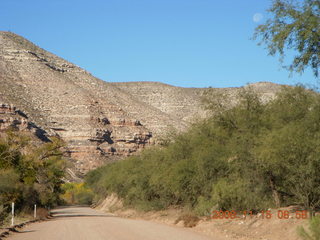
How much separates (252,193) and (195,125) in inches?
431

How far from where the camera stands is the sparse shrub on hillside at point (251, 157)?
1972cm

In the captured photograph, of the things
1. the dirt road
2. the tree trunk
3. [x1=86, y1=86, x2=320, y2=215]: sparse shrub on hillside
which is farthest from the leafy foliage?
the tree trunk

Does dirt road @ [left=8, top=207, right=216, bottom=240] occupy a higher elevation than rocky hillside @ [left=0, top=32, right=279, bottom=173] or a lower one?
lower

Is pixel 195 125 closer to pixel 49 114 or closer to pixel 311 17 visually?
pixel 311 17

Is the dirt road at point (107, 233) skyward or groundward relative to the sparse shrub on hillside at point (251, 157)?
groundward

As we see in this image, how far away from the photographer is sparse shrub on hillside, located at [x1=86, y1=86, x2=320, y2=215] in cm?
1972
